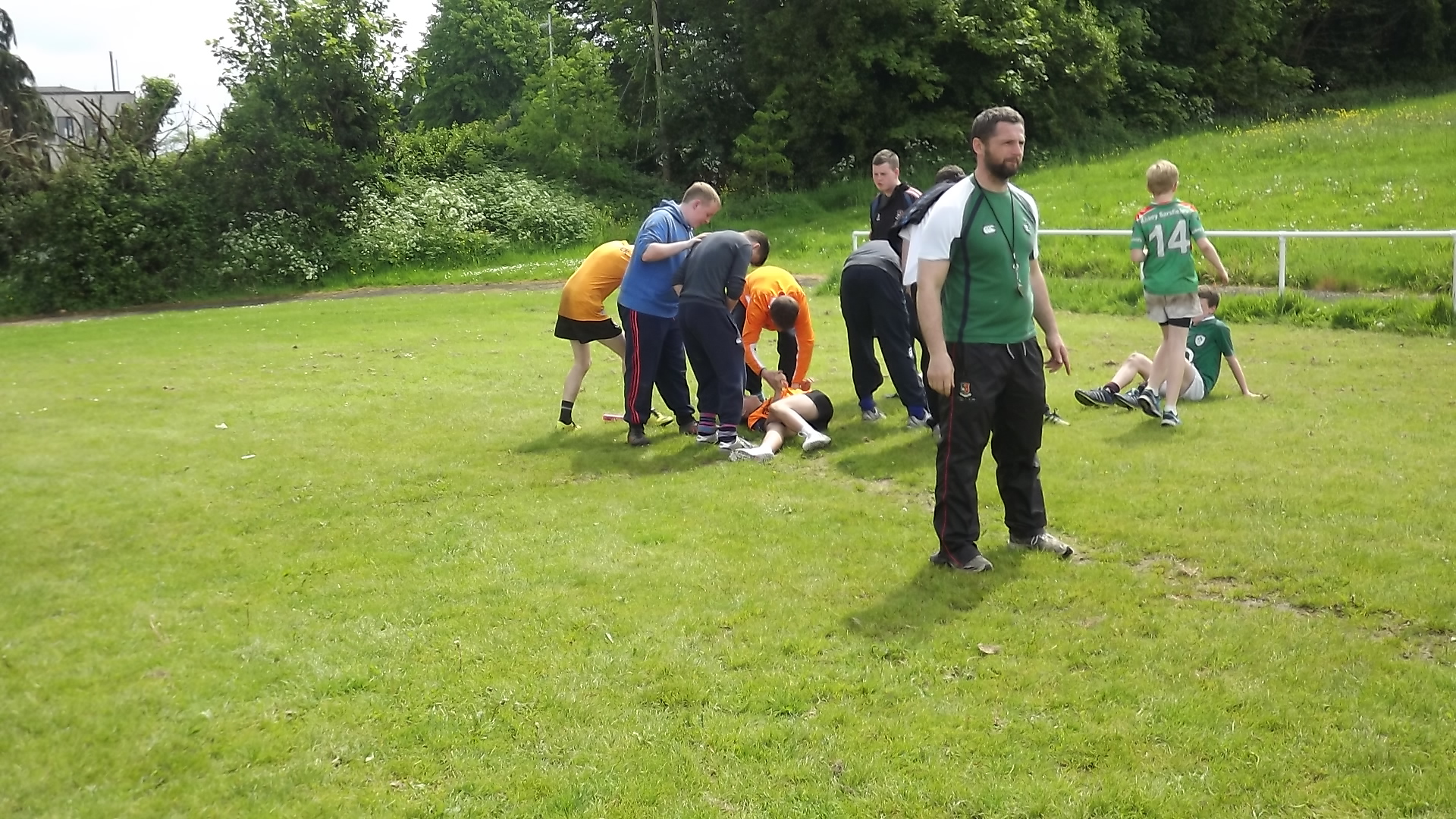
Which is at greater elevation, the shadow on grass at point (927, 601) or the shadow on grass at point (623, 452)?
the shadow on grass at point (623, 452)

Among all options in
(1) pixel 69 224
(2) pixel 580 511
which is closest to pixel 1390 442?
(2) pixel 580 511

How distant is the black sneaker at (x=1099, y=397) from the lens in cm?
925

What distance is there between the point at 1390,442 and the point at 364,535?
6.56 m

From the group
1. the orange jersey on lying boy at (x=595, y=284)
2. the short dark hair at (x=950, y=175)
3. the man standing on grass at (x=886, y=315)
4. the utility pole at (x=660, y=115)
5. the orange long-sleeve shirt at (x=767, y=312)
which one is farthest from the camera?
the utility pole at (x=660, y=115)

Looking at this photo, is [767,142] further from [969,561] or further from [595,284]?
[969,561]

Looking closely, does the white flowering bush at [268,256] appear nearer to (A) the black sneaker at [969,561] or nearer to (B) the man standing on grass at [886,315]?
(B) the man standing on grass at [886,315]

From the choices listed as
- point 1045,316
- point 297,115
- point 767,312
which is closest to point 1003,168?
point 1045,316

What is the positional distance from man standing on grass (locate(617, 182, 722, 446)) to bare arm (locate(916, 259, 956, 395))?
137 inches

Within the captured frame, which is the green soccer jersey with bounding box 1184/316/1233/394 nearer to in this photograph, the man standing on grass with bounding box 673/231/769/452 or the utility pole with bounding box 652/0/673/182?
the man standing on grass with bounding box 673/231/769/452

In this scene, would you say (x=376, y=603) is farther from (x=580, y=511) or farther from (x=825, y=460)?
(x=825, y=460)

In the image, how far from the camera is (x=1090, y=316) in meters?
15.0

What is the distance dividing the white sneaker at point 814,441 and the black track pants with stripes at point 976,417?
277 centimetres

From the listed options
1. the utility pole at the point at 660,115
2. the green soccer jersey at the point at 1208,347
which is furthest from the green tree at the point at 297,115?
the green soccer jersey at the point at 1208,347

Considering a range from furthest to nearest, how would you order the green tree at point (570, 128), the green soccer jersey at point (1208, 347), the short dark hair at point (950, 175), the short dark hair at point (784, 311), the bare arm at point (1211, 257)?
the green tree at point (570, 128) < the green soccer jersey at point (1208, 347) < the short dark hair at point (784, 311) < the bare arm at point (1211, 257) < the short dark hair at point (950, 175)
